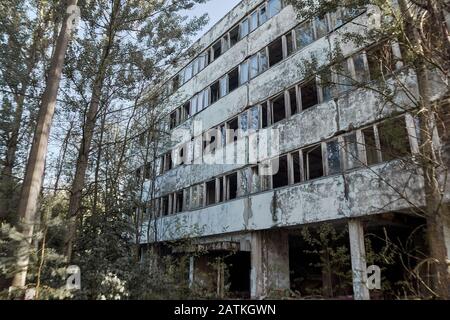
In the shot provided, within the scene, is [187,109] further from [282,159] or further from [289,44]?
[282,159]

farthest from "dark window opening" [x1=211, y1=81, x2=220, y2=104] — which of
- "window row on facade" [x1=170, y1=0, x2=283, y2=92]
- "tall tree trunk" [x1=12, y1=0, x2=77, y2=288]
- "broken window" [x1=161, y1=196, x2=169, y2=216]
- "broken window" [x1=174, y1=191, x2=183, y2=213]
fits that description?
"tall tree trunk" [x1=12, y1=0, x2=77, y2=288]

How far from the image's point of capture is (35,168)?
550 cm

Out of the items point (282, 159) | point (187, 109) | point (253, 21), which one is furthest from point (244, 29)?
point (282, 159)

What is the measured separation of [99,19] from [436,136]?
910 cm

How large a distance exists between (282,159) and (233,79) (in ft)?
20.0

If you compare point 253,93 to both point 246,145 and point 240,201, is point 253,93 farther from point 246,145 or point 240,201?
point 240,201

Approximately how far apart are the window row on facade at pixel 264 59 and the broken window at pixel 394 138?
132 inches

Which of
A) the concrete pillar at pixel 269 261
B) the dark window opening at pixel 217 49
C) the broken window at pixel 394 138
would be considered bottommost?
the concrete pillar at pixel 269 261

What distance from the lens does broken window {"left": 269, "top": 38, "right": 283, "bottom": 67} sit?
1479 centimetres

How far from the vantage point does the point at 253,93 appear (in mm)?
15086

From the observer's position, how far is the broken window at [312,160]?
1195 centimetres

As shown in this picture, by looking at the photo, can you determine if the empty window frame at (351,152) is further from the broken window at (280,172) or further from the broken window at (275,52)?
the broken window at (275,52)

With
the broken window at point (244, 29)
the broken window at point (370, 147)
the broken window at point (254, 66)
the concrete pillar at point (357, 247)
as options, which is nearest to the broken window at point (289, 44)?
the broken window at point (254, 66)
